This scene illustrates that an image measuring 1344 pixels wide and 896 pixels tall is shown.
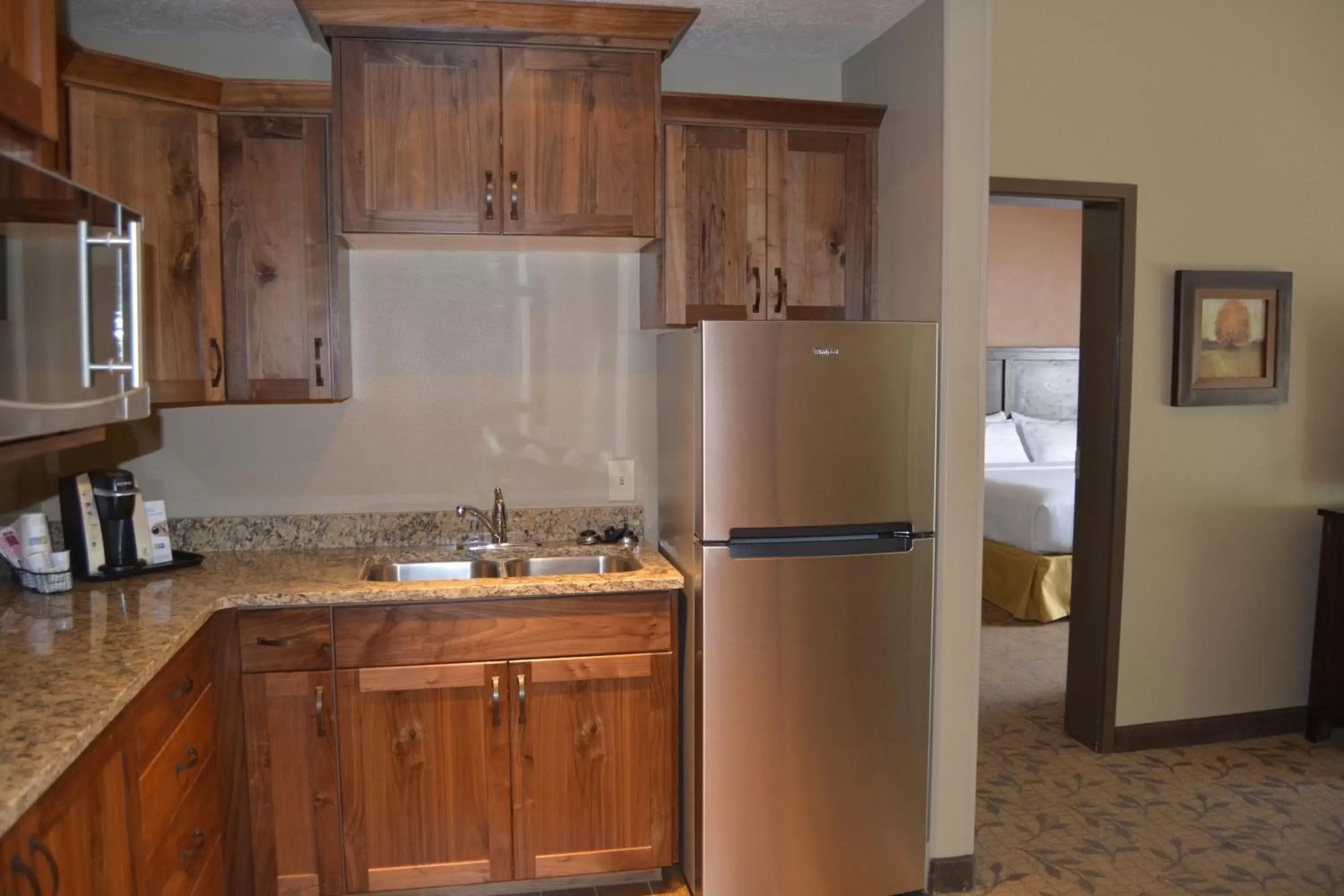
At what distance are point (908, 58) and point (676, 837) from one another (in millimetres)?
2303

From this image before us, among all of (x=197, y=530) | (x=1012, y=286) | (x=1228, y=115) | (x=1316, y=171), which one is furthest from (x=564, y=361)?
(x=1012, y=286)

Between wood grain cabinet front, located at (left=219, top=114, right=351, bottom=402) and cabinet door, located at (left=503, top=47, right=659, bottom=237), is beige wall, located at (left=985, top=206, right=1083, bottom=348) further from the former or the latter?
wood grain cabinet front, located at (left=219, top=114, right=351, bottom=402)

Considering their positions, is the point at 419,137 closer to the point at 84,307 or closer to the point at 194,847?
the point at 84,307

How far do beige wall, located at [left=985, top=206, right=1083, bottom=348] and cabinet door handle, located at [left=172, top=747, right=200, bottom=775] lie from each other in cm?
617

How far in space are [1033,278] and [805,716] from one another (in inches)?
221

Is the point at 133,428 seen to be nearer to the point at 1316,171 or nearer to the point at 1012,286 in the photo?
the point at 1316,171

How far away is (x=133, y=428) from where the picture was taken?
310 centimetres

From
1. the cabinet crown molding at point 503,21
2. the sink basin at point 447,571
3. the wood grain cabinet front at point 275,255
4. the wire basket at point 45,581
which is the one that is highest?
the cabinet crown molding at point 503,21

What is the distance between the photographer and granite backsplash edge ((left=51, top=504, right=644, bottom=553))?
315 cm

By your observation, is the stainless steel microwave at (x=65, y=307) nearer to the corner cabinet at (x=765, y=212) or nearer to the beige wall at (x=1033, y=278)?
the corner cabinet at (x=765, y=212)

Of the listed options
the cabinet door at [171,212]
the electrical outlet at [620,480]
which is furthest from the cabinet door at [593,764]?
the cabinet door at [171,212]

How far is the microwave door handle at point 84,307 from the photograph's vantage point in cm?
153

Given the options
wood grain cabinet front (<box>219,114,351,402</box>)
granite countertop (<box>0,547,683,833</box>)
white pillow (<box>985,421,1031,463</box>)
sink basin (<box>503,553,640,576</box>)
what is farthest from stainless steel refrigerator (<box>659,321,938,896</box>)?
white pillow (<box>985,421,1031,463</box>)

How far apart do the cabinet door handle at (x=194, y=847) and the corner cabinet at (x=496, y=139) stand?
1.54m
